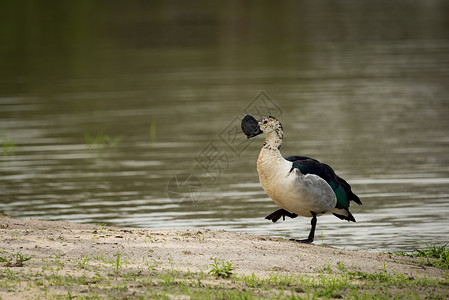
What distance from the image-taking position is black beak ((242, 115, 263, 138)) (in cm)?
906

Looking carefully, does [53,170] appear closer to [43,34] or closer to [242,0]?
[43,34]

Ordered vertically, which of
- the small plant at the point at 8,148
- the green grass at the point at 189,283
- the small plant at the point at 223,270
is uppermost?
the small plant at the point at 8,148

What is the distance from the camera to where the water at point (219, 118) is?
41.4 ft

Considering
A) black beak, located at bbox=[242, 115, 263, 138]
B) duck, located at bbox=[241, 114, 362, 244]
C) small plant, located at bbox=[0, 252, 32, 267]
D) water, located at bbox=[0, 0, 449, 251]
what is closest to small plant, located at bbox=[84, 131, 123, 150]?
water, located at bbox=[0, 0, 449, 251]

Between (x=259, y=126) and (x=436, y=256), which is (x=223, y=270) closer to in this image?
(x=259, y=126)

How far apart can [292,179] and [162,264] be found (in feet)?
6.08

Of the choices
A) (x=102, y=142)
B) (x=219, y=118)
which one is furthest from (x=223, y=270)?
(x=219, y=118)

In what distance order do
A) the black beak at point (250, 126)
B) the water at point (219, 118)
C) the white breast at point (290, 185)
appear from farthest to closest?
1. the water at point (219, 118)
2. the black beak at point (250, 126)
3. the white breast at point (290, 185)

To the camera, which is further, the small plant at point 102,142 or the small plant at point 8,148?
the small plant at point 102,142

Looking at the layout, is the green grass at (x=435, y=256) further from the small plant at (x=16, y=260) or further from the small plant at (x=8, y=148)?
the small plant at (x=8, y=148)

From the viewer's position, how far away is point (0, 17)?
46.6m

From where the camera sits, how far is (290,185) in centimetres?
880

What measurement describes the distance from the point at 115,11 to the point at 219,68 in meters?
23.8

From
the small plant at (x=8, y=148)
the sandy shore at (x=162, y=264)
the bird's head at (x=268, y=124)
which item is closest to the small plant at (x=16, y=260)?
the sandy shore at (x=162, y=264)
